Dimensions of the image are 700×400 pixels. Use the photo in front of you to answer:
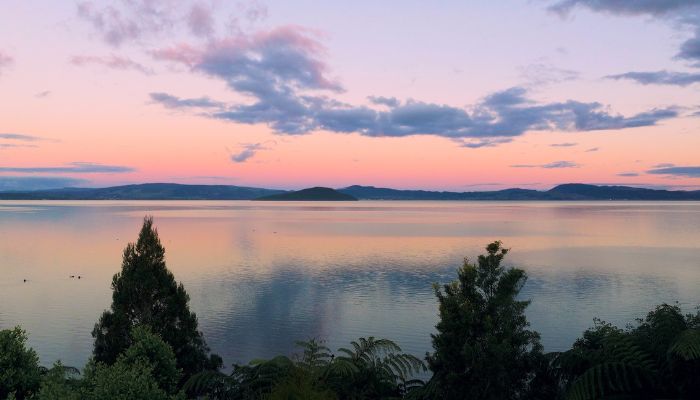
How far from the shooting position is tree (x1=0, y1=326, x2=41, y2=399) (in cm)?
1379

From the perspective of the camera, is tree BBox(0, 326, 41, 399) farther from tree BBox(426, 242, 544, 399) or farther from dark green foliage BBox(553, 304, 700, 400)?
dark green foliage BBox(553, 304, 700, 400)

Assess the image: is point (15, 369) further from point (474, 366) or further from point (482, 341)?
point (482, 341)

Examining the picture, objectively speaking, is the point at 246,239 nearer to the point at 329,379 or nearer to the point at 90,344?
the point at 90,344

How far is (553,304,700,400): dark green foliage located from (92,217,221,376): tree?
14.5 metres

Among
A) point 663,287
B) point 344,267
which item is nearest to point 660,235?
point 663,287

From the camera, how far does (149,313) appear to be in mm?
22875

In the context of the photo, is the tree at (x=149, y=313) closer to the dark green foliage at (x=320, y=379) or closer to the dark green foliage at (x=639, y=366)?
the dark green foliage at (x=320, y=379)

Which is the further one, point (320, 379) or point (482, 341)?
point (320, 379)

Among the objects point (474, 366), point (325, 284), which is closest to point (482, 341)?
point (474, 366)

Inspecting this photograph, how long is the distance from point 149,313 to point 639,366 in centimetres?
1858

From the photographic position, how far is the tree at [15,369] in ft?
45.2

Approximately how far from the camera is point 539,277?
57688 mm

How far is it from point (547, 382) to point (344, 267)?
50645 millimetres

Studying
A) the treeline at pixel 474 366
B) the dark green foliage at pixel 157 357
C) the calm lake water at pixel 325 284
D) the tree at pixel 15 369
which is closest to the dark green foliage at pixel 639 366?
the treeline at pixel 474 366
